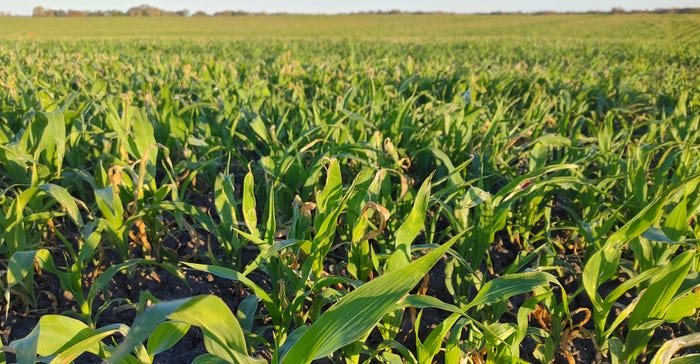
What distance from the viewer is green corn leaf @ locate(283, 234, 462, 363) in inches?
28.2

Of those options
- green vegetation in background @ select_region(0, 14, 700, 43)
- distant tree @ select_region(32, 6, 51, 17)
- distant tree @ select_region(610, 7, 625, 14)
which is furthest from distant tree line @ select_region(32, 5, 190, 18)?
distant tree @ select_region(610, 7, 625, 14)

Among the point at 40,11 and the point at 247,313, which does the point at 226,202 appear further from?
the point at 40,11

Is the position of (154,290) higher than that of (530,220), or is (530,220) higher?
(530,220)

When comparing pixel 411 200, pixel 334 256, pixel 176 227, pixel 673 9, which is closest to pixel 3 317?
pixel 176 227

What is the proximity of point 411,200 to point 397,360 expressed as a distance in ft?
2.20

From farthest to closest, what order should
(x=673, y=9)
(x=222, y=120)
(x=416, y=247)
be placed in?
(x=673, y=9) → (x=222, y=120) → (x=416, y=247)

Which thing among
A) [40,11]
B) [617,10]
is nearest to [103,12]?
[40,11]

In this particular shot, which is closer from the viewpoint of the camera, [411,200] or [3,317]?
[3,317]

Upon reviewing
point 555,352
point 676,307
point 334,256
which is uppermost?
point 676,307

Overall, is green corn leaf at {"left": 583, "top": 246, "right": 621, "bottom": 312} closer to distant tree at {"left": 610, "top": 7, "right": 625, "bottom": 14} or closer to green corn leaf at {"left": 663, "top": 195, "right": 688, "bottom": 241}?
green corn leaf at {"left": 663, "top": 195, "right": 688, "bottom": 241}

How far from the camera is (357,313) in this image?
731mm

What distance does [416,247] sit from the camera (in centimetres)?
125

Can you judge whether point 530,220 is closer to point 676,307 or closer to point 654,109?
point 676,307

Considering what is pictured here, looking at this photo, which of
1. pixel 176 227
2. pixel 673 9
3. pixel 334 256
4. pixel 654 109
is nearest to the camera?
pixel 334 256
